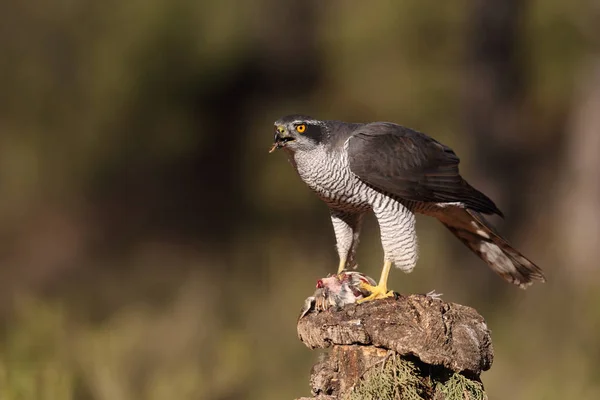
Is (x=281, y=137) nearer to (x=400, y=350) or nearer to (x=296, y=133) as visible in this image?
(x=296, y=133)

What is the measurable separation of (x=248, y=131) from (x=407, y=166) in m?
11.8

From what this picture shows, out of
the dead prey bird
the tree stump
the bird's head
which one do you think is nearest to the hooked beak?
the bird's head

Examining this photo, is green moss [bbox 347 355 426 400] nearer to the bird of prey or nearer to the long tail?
the bird of prey

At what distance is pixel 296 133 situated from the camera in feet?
13.7

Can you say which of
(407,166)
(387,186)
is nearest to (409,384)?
(387,186)

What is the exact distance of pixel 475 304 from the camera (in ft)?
30.2

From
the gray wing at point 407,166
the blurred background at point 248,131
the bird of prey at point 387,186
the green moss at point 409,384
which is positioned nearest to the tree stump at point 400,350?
the green moss at point 409,384

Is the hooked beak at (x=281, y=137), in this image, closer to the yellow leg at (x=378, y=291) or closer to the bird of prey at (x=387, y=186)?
the bird of prey at (x=387, y=186)

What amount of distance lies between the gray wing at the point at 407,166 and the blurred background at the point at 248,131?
179 inches

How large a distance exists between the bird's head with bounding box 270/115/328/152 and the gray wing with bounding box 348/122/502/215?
0.24 m

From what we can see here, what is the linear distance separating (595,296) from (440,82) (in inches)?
252

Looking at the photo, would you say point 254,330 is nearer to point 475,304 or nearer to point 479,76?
point 475,304

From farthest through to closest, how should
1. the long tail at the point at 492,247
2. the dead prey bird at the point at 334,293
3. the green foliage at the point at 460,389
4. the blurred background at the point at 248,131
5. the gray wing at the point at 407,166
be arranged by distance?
the blurred background at the point at 248,131 < the long tail at the point at 492,247 < the gray wing at the point at 407,166 < the dead prey bird at the point at 334,293 < the green foliage at the point at 460,389

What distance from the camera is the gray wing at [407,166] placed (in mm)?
4269
